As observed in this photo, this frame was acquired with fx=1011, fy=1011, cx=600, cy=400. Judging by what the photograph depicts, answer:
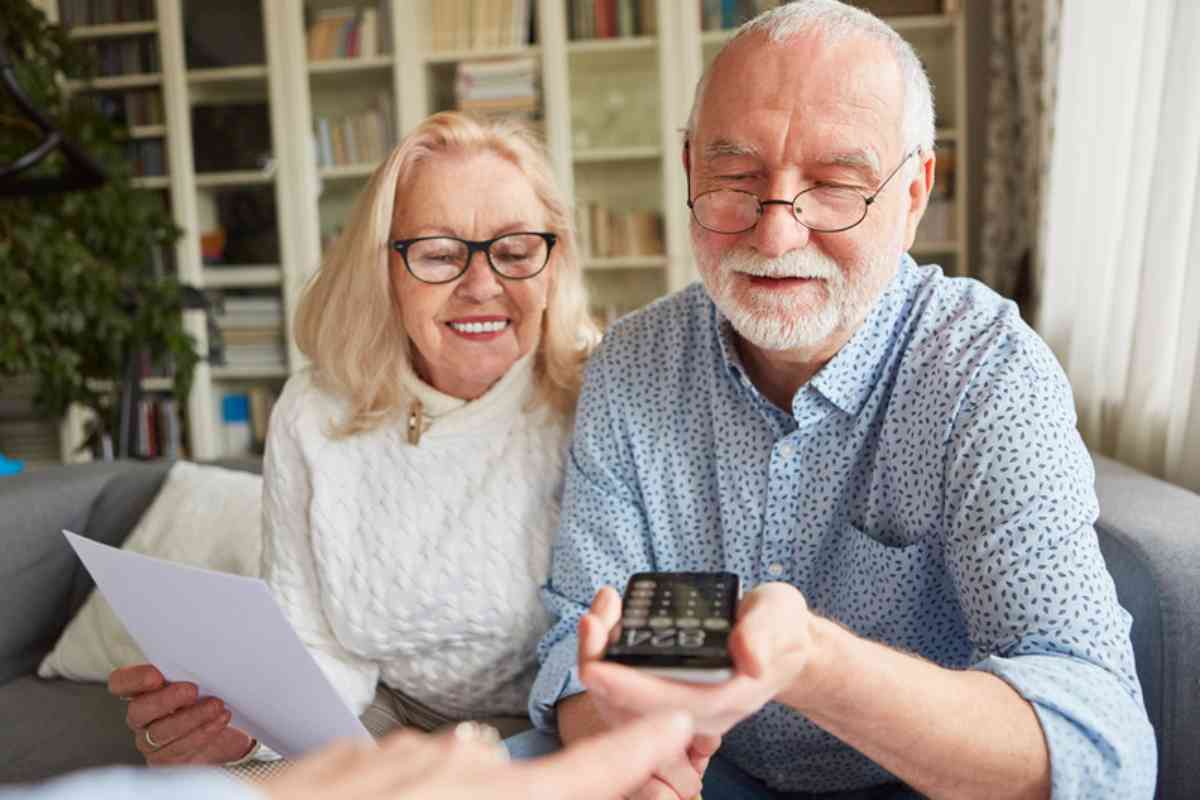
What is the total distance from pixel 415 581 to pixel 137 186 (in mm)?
3105

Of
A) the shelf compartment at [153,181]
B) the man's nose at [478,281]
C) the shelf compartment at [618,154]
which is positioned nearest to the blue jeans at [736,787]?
the man's nose at [478,281]

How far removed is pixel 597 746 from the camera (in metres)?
0.52

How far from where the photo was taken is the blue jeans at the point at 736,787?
1.11m

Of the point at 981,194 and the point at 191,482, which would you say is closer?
the point at 191,482

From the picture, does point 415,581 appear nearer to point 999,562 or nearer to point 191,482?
point 999,562

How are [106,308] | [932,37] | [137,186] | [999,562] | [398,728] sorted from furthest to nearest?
[137,186] → [932,37] → [106,308] → [398,728] → [999,562]

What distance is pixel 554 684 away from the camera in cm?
106

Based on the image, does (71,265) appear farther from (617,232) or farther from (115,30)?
(617,232)

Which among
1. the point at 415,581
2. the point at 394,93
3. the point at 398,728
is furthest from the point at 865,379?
the point at 394,93

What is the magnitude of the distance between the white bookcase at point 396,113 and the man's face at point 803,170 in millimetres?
2471

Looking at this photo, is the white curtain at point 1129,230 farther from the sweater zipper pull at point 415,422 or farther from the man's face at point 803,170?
the sweater zipper pull at point 415,422

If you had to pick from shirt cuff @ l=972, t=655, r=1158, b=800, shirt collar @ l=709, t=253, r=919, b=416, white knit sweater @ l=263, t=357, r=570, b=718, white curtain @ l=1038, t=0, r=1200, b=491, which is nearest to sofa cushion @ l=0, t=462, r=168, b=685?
white knit sweater @ l=263, t=357, r=570, b=718

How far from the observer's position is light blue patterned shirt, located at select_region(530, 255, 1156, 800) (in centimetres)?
84

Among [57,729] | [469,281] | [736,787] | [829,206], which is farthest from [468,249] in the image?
[57,729]
